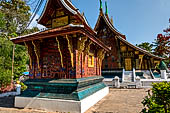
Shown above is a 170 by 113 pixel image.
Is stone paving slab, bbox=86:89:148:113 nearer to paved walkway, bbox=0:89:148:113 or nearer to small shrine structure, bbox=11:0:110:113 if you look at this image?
paved walkway, bbox=0:89:148:113

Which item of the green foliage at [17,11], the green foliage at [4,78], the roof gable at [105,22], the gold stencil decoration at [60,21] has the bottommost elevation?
the green foliage at [4,78]

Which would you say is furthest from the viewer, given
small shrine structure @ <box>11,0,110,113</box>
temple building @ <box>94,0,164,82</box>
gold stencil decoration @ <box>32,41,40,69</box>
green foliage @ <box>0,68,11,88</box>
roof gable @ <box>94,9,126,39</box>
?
roof gable @ <box>94,9,126,39</box>

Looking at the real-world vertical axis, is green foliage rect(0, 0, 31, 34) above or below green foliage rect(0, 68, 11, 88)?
above

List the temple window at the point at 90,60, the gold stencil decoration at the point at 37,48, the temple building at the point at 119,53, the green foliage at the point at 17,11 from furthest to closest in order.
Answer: the green foliage at the point at 17,11
the temple building at the point at 119,53
the temple window at the point at 90,60
the gold stencil decoration at the point at 37,48

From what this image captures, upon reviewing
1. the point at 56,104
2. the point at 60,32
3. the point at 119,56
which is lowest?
the point at 56,104

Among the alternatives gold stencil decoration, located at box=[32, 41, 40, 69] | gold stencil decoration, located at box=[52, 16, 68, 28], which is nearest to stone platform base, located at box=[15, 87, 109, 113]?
gold stencil decoration, located at box=[32, 41, 40, 69]

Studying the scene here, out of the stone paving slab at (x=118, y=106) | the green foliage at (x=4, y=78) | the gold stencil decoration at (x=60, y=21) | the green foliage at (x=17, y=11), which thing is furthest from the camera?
the green foliage at (x=17, y=11)

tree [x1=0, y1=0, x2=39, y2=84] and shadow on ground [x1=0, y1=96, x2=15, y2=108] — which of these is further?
tree [x1=0, y1=0, x2=39, y2=84]

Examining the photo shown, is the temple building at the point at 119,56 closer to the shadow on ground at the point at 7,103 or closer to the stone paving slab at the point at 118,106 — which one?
the stone paving slab at the point at 118,106

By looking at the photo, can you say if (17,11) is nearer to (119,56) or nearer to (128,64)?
(119,56)

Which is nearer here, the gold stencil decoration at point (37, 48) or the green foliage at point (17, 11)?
the gold stencil decoration at point (37, 48)

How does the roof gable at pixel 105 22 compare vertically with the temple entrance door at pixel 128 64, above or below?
above

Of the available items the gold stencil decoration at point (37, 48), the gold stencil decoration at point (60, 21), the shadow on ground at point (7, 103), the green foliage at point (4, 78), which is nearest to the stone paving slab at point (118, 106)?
the gold stencil decoration at point (37, 48)

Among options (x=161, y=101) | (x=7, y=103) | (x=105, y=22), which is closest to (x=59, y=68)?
(x=7, y=103)
